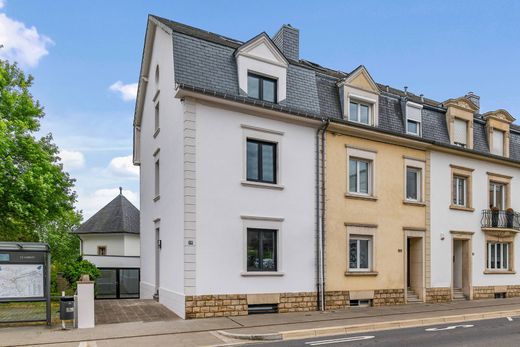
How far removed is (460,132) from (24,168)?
22.0 m

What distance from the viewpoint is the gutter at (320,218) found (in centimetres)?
1570

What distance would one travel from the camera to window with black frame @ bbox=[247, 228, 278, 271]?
1469 centimetres

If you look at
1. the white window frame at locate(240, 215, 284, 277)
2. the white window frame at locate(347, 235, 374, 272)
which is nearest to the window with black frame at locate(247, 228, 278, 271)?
the white window frame at locate(240, 215, 284, 277)

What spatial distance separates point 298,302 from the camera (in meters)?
15.2

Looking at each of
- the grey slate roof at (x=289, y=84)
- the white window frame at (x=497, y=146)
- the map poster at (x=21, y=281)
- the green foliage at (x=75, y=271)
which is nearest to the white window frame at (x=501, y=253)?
the white window frame at (x=497, y=146)

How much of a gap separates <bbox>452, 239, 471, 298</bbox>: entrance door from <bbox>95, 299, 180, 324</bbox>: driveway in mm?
13534

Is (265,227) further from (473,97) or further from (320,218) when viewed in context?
(473,97)

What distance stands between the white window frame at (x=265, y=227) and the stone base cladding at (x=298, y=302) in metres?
0.86

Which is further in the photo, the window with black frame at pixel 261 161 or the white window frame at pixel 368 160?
the white window frame at pixel 368 160

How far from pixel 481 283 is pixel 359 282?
25.7 feet

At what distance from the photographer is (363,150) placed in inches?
687

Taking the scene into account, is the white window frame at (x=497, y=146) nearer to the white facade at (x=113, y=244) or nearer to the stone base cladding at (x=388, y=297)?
the stone base cladding at (x=388, y=297)

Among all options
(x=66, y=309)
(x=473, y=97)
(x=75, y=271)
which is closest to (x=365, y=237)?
(x=75, y=271)

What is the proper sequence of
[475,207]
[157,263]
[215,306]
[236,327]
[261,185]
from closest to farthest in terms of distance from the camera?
[236,327], [215,306], [261,185], [157,263], [475,207]
